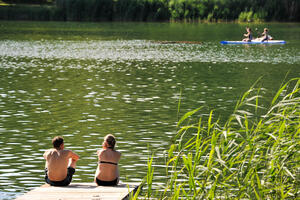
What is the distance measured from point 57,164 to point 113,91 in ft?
44.6

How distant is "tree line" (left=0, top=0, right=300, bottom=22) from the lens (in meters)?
78.0

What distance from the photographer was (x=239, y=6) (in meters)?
78.4

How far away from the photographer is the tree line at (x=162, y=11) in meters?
78.0

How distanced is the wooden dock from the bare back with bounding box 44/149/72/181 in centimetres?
18

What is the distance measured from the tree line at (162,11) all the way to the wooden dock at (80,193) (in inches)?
2715

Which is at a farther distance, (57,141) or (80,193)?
(57,141)

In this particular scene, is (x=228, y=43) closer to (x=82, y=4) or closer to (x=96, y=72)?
(x=96, y=72)

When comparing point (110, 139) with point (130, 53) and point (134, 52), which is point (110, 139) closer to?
point (130, 53)

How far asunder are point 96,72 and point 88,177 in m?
18.1

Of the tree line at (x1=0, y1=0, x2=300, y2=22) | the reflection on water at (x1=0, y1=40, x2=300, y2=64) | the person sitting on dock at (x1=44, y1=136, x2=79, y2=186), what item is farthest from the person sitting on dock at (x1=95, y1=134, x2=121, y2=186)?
the tree line at (x1=0, y1=0, x2=300, y2=22)

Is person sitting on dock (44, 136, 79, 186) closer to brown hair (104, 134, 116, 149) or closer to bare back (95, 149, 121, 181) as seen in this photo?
bare back (95, 149, 121, 181)

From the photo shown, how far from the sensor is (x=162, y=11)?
81.8 metres

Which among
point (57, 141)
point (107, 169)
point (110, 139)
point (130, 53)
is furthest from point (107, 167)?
point (130, 53)

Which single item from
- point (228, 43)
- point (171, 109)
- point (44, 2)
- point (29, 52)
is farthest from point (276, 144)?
point (44, 2)
